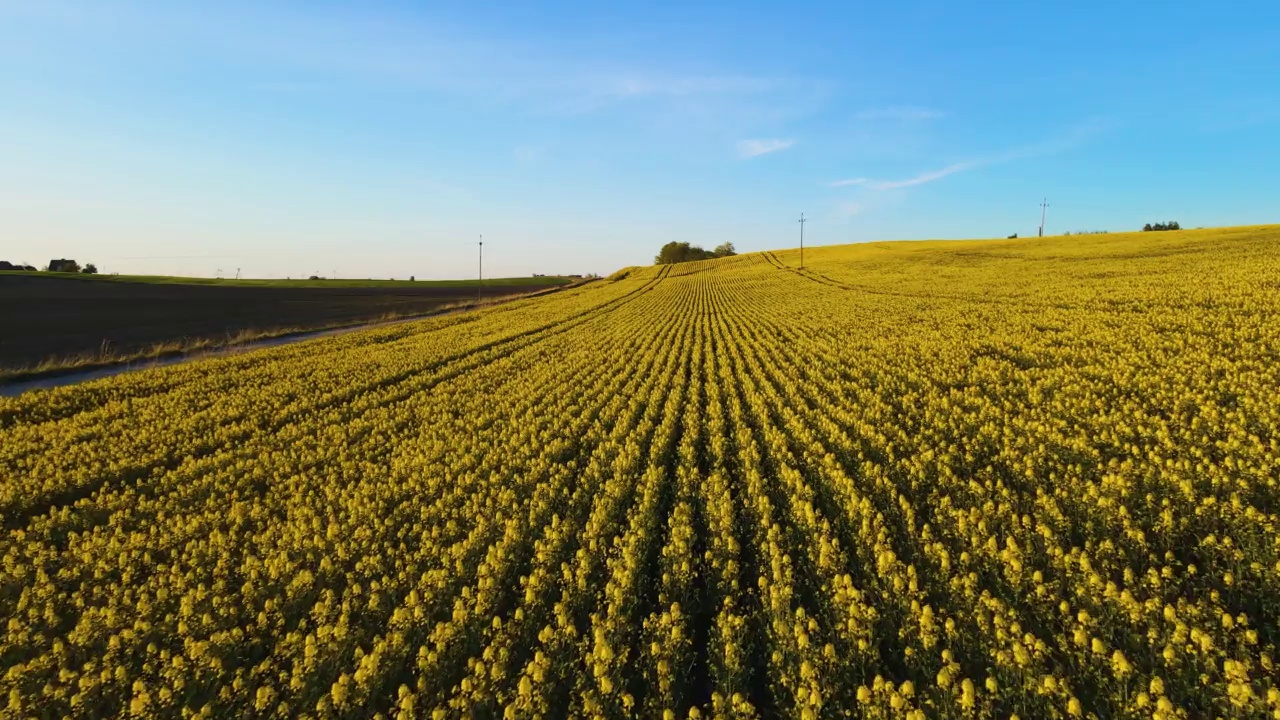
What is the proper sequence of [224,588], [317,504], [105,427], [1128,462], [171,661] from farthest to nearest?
[105,427]
[317,504]
[1128,462]
[224,588]
[171,661]

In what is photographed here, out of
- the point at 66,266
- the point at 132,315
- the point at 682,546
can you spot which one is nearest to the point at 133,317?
the point at 132,315

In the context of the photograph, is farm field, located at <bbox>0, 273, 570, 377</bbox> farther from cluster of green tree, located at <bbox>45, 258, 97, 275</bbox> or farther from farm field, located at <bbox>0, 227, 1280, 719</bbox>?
cluster of green tree, located at <bbox>45, 258, 97, 275</bbox>

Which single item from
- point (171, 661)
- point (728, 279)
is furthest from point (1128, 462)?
point (728, 279)

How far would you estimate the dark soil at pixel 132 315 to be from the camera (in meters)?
29.1

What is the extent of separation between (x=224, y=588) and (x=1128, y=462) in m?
11.0

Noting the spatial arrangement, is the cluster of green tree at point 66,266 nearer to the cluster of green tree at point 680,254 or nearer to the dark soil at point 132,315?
the dark soil at point 132,315

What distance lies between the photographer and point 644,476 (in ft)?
27.1

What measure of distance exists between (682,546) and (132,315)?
54.1 meters

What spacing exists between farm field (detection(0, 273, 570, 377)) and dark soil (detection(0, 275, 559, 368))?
0.04 m

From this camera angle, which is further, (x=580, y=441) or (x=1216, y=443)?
(x=580, y=441)

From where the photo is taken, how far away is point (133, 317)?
40594 mm

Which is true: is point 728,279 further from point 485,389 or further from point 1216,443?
point 1216,443

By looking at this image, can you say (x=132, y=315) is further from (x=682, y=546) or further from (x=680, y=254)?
(x=680, y=254)

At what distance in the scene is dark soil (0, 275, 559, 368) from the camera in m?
29.1
